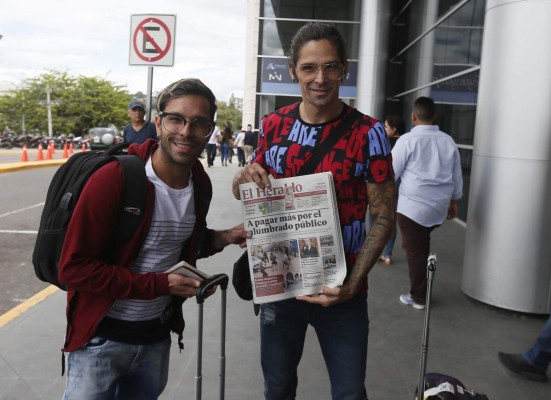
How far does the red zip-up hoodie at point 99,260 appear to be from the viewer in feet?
5.74

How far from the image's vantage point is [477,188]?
5.29m

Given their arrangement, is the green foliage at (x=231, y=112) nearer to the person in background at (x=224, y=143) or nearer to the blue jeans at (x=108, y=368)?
the person in background at (x=224, y=143)

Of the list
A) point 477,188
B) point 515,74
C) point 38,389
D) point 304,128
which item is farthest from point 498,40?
point 38,389

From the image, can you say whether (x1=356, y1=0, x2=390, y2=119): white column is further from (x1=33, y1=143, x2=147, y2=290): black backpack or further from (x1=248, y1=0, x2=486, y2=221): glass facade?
(x1=33, y1=143, x2=147, y2=290): black backpack

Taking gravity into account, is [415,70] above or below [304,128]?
above

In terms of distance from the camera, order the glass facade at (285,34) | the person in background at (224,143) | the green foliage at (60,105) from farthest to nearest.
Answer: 1. the green foliage at (60,105)
2. the person in background at (224,143)
3. the glass facade at (285,34)

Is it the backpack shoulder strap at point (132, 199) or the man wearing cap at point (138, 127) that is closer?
the backpack shoulder strap at point (132, 199)

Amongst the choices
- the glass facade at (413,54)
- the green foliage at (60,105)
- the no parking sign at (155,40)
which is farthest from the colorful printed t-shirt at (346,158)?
the green foliage at (60,105)

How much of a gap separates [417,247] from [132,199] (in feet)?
12.6

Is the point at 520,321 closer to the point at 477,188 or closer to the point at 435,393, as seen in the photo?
the point at 477,188

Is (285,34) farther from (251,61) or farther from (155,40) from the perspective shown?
(155,40)

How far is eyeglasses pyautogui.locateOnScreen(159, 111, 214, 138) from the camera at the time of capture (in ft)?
6.31

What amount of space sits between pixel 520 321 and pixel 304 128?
3746 mm

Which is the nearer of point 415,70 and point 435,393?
point 435,393
